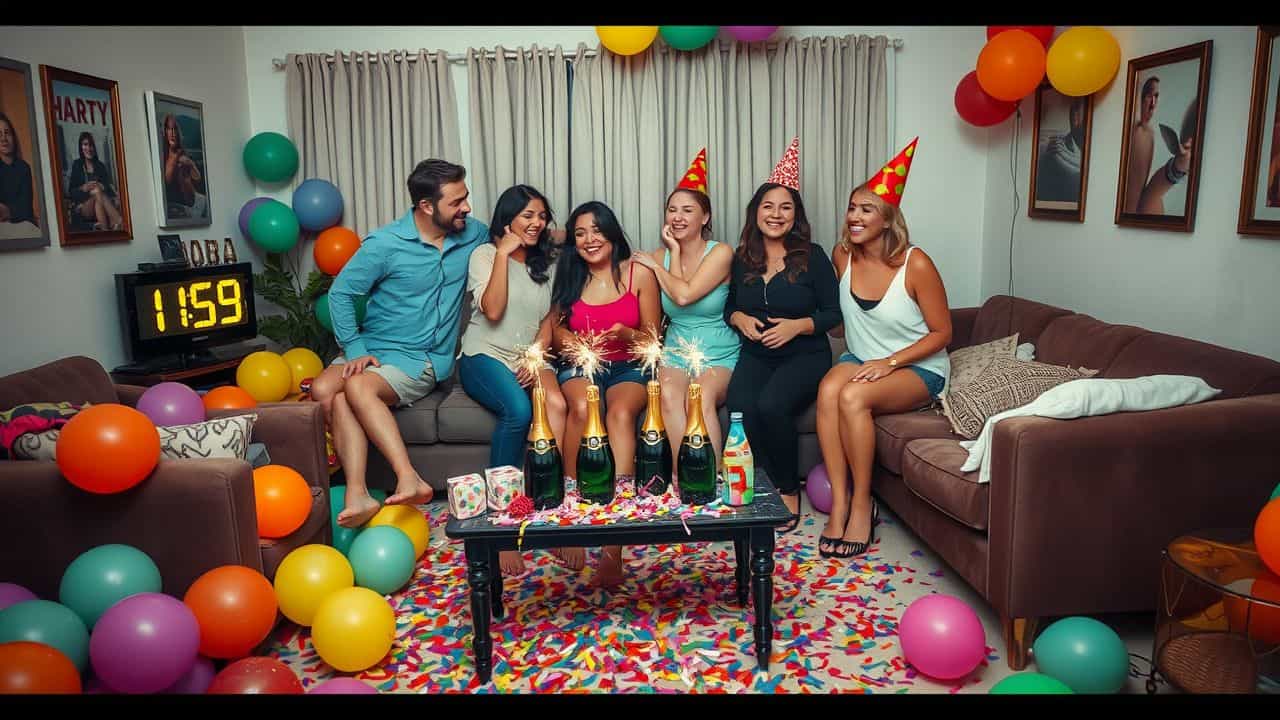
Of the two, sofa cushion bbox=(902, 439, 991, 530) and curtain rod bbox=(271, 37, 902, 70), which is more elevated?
curtain rod bbox=(271, 37, 902, 70)

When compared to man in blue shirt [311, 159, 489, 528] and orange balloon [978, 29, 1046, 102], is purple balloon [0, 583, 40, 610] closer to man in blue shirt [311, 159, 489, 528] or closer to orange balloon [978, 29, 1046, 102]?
man in blue shirt [311, 159, 489, 528]

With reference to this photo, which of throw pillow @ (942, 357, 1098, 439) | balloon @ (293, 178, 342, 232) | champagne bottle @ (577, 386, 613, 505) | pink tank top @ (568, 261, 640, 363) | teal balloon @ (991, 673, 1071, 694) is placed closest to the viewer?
teal balloon @ (991, 673, 1071, 694)

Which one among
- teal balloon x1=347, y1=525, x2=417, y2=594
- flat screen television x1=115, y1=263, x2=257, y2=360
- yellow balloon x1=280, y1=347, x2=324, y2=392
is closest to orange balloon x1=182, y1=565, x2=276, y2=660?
teal balloon x1=347, y1=525, x2=417, y2=594

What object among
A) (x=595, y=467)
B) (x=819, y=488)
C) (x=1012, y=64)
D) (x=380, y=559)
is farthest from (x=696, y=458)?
(x=1012, y=64)

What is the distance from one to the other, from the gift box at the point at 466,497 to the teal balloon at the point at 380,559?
52 cm

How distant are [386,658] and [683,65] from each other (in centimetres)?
312

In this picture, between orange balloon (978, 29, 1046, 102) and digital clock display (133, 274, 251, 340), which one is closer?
digital clock display (133, 274, 251, 340)

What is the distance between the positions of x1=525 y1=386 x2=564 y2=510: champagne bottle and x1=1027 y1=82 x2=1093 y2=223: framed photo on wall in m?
2.53

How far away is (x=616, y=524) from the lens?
218 centimetres

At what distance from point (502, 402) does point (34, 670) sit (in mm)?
1904

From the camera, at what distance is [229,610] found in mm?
2088

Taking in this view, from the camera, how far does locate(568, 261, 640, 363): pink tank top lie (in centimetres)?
349

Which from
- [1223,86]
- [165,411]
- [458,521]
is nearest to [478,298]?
[165,411]
